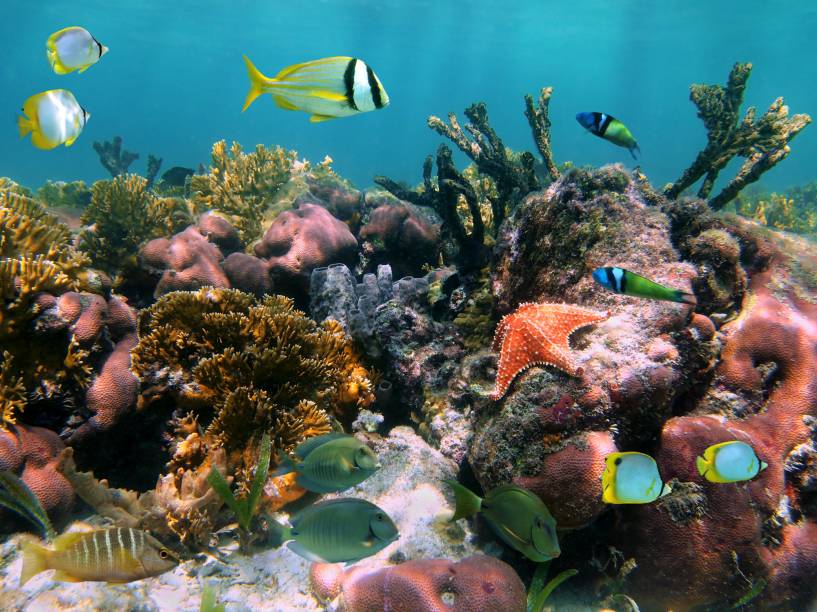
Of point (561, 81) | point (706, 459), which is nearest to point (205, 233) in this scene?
point (706, 459)

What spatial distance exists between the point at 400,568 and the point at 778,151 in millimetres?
6972

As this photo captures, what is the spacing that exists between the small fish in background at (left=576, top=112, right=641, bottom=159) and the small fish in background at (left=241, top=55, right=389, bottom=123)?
107 inches

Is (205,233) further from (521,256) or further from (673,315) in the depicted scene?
(673,315)

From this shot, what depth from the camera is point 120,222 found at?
6301mm

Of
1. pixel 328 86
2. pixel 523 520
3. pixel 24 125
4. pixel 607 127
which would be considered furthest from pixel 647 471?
pixel 24 125

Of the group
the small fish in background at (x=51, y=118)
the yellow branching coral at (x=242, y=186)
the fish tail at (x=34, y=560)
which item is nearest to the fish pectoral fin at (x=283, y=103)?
the fish tail at (x=34, y=560)

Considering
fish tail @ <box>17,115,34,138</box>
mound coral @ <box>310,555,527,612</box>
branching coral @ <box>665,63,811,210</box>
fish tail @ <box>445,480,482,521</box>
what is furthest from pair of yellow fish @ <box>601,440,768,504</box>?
fish tail @ <box>17,115,34,138</box>

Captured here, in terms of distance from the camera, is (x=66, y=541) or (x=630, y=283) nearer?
(x=66, y=541)

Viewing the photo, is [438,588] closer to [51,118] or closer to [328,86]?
[328,86]

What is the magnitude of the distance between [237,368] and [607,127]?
4215mm

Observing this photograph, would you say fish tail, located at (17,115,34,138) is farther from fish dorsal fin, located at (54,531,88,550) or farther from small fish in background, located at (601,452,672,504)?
small fish in background, located at (601,452,672,504)

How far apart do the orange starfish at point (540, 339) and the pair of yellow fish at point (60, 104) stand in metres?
4.23

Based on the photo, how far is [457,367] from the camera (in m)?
4.34

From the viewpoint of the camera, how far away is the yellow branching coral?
7.30 metres
